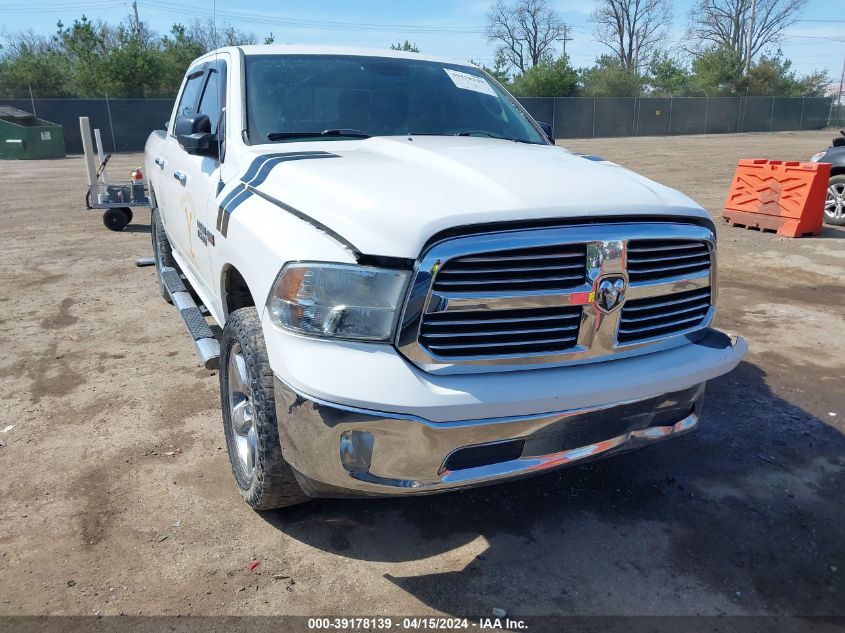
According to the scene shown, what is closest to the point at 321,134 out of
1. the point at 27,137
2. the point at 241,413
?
the point at 241,413

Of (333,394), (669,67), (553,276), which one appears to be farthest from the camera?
(669,67)

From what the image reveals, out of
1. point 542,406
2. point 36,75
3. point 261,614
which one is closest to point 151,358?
point 261,614

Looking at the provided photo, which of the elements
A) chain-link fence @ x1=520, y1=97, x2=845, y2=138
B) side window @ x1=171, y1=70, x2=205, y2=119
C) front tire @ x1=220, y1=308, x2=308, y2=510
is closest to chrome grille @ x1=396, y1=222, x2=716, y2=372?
front tire @ x1=220, y1=308, x2=308, y2=510

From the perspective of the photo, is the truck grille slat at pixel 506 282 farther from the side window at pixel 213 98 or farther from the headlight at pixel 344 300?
the side window at pixel 213 98

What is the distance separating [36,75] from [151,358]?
3989 centimetres

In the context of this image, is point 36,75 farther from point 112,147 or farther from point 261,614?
point 261,614

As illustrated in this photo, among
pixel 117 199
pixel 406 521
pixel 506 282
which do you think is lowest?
pixel 406 521

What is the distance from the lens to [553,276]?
235 centimetres

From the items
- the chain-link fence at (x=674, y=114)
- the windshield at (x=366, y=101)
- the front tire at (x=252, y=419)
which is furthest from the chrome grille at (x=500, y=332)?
the chain-link fence at (x=674, y=114)

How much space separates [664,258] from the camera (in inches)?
103

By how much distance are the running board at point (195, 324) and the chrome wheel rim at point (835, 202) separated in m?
9.35

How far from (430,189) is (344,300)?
0.55 metres

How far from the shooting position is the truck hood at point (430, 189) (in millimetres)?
2271

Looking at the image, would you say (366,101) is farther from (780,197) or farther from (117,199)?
(780,197)
